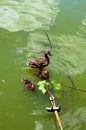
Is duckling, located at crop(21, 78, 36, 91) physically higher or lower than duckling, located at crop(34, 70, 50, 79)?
higher

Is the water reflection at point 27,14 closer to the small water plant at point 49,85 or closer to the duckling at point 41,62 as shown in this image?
the duckling at point 41,62

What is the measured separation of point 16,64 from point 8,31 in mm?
1579

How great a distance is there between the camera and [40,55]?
633cm

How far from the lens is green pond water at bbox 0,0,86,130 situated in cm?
462

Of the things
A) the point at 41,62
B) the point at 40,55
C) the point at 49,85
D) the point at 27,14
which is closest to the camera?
the point at 49,85

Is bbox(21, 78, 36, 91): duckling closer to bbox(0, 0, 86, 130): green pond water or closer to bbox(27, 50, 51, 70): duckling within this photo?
bbox(0, 0, 86, 130): green pond water

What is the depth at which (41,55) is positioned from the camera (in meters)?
6.33

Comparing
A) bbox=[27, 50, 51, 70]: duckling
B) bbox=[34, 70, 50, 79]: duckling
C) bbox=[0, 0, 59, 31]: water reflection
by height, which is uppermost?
bbox=[27, 50, 51, 70]: duckling

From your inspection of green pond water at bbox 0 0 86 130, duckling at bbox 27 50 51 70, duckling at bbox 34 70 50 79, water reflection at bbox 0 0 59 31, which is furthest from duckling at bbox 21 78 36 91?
water reflection at bbox 0 0 59 31

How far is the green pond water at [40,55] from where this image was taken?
462cm

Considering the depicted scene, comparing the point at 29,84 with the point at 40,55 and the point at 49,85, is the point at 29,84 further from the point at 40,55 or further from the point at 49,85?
the point at 40,55

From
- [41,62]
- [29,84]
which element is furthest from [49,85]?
[41,62]

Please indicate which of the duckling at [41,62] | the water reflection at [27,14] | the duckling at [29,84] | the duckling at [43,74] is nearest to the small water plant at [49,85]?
the duckling at [29,84]

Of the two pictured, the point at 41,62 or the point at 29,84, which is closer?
the point at 29,84
